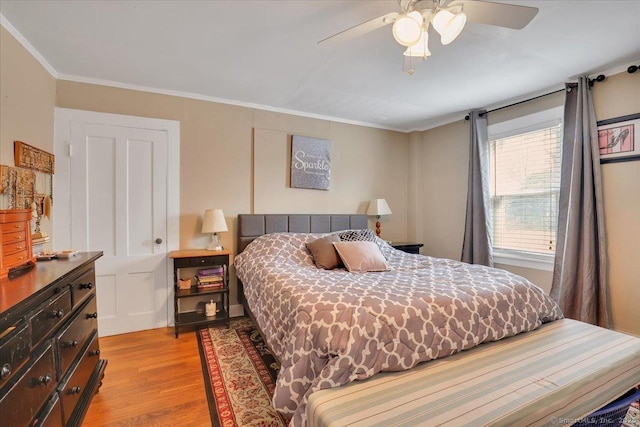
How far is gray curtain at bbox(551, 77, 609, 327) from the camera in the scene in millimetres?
2648

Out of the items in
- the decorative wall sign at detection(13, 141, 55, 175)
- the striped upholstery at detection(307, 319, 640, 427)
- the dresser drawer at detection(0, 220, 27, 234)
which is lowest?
the striped upholstery at detection(307, 319, 640, 427)

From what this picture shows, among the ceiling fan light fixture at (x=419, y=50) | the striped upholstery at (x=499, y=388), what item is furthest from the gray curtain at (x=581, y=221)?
the ceiling fan light fixture at (x=419, y=50)

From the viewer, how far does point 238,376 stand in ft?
7.04

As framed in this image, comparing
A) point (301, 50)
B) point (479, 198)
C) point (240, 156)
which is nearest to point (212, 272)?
point (240, 156)

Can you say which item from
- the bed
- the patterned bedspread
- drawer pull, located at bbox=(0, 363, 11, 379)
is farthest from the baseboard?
drawer pull, located at bbox=(0, 363, 11, 379)

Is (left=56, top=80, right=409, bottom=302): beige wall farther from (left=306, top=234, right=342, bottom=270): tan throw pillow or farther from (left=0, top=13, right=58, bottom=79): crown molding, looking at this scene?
(left=306, top=234, right=342, bottom=270): tan throw pillow

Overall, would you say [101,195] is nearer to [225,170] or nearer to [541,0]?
[225,170]

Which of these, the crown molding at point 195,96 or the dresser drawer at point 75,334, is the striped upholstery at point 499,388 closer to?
the dresser drawer at point 75,334

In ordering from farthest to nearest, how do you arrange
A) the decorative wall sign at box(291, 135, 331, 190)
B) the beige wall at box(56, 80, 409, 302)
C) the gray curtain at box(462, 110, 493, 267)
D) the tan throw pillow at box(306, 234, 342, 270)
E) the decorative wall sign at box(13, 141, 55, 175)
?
the decorative wall sign at box(291, 135, 331, 190), the gray curtain at box(462, 110, 493, 267), the beige wall at box(56, 80, 409, 302), the tan throw pillow at box(306, 234, 342, 270), the decorative wall sign at box(13, 141, 55, 175)

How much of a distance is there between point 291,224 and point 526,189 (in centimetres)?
270

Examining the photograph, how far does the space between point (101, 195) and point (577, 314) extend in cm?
467

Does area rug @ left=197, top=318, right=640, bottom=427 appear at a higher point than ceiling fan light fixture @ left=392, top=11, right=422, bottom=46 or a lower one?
lower

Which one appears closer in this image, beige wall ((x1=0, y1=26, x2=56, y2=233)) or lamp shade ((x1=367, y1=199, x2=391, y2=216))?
beige wall ((x1=0, y1=26, x2=56, y2=233))

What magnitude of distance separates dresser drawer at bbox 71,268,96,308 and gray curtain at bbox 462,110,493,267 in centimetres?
373
